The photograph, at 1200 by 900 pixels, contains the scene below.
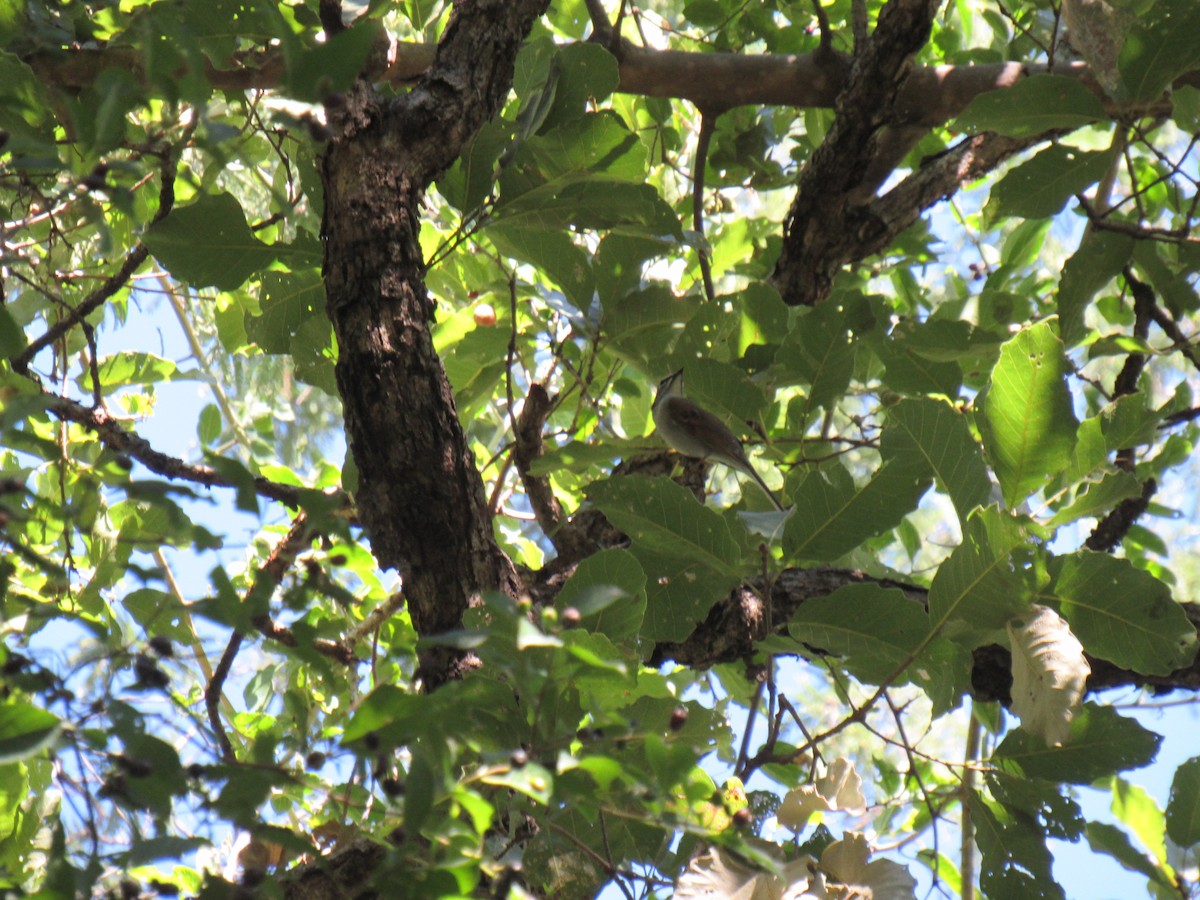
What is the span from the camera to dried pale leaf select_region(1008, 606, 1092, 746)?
143cm

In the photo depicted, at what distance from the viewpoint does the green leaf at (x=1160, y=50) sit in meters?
1.81

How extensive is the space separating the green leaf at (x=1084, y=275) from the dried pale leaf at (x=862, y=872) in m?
1.01

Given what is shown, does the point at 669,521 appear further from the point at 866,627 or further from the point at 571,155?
the point at 571,155

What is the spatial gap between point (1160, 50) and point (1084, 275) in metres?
0.40

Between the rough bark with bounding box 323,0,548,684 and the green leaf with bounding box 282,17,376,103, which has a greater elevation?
the rough bark with bounding box 323,0,548,684

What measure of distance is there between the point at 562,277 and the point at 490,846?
1101mm

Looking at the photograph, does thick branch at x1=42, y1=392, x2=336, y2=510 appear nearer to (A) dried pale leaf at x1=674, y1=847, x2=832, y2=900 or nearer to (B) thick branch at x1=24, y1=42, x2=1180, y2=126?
(A) dried pale leaf at x1=674, y1=847, x2=832, y2=900

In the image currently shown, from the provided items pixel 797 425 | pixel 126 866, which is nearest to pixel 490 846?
pixel 126 866

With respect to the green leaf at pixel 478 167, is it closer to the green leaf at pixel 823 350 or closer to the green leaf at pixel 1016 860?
the green leaf at pixel 823 350

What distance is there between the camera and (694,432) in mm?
2326

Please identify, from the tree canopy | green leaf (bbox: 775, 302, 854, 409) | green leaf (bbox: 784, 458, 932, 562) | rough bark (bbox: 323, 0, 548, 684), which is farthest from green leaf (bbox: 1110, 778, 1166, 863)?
rough bark (bbox: 323, 0, 548, 684)

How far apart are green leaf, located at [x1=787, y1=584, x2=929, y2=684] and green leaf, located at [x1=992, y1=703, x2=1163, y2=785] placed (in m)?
0.18

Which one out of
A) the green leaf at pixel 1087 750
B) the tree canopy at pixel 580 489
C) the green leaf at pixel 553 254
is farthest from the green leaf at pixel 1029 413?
the green leaf at pixel 553 254

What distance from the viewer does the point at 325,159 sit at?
5.92 feet
